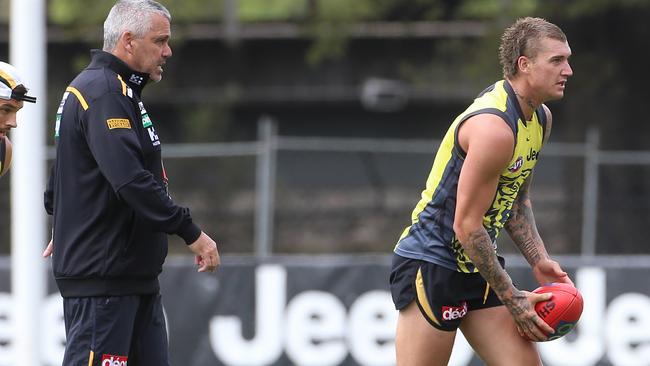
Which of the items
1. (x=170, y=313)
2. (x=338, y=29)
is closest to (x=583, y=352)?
(x=170, y=313)

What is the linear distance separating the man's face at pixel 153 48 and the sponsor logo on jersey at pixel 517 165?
165 cm

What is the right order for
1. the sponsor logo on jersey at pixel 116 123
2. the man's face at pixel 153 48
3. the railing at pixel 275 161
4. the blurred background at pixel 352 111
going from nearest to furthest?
the sponsor logo on jersey at pixel 116 123, the man's face at pixel 153 48, the railing at pixel 275 161, the blurred background at pixel 352 111

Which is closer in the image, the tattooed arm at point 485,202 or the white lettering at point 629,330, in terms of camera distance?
the tattooed arm at point 485,202

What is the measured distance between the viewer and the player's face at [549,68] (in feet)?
17.4

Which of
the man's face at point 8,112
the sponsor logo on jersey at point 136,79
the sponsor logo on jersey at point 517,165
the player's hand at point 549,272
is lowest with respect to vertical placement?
the player's hand at point 549,272

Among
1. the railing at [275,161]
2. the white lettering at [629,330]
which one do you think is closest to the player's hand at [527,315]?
the white lettering at [629,330]

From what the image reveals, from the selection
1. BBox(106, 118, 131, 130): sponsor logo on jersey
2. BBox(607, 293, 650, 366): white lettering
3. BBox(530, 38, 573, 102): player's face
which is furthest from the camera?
BBox(607, 293, 650, 366): white lettering

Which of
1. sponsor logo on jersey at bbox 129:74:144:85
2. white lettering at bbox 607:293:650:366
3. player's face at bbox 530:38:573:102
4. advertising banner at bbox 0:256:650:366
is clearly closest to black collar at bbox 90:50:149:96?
sponsor logo on jersey at bbox 129:74:144:85

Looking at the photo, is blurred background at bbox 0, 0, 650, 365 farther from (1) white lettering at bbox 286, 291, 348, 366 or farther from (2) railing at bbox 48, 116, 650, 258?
(1) white lettering at bbox 286, 291, 348, 366

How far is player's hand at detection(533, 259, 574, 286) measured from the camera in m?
5.77

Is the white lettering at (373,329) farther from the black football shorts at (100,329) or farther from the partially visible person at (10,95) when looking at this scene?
the partially visible person at (10,95)

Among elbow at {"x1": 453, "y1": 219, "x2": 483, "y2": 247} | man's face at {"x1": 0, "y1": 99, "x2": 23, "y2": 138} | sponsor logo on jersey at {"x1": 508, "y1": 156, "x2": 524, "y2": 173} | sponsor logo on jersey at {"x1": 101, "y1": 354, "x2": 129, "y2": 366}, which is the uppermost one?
man's face at {"x1": 0, "y1": 99, "x2": 23, "y2": 138}

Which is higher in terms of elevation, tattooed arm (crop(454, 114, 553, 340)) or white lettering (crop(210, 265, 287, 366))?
tattooed arm (crop(454, 114, 553, 340))

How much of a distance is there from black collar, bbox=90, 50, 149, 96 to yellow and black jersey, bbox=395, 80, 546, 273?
145 centimetres
